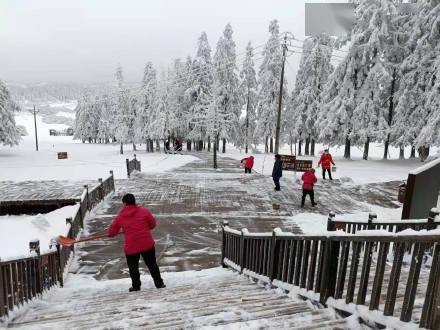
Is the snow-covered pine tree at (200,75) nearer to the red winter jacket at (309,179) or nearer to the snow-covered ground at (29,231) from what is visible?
the red winter jacket at (309,179)

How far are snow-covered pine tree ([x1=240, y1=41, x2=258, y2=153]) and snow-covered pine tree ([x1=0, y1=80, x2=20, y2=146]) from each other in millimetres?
29540

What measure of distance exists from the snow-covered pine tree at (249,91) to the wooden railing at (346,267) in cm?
4157

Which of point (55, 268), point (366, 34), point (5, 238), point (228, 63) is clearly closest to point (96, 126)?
point (228, 63)

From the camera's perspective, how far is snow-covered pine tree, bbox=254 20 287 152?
43.2m

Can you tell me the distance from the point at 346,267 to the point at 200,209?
10432 mm

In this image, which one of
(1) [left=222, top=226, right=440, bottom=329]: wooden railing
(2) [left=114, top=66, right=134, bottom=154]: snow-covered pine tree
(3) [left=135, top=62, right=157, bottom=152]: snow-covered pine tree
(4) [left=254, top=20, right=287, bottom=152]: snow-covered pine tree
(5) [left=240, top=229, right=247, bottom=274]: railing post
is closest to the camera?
(1) [left=222, top=226, right=440, bottom=329]: wooden railing

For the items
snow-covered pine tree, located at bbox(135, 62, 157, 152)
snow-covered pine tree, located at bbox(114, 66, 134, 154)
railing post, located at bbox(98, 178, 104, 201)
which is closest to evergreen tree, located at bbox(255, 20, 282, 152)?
snow-covered pine tree, located at bbox(135, 62, 157, 152)

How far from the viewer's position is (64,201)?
52.5 ft

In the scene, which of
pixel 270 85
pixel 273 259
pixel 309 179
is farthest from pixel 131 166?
pixel 270 85

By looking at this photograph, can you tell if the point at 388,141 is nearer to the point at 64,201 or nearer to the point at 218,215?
the point at 218,215

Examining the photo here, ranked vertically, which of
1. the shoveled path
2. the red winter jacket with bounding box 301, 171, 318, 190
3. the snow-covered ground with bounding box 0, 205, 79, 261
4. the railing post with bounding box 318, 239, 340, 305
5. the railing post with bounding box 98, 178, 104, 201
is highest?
the railing post with bounding box 318, 239, 340, 305

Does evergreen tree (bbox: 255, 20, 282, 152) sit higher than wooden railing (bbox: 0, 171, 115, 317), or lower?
higher

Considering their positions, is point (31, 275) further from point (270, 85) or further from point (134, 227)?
point (270, 85)

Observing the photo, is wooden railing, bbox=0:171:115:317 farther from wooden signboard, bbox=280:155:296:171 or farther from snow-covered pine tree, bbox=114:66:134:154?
snow-covered pine tree, bbox=114:66:134:154
